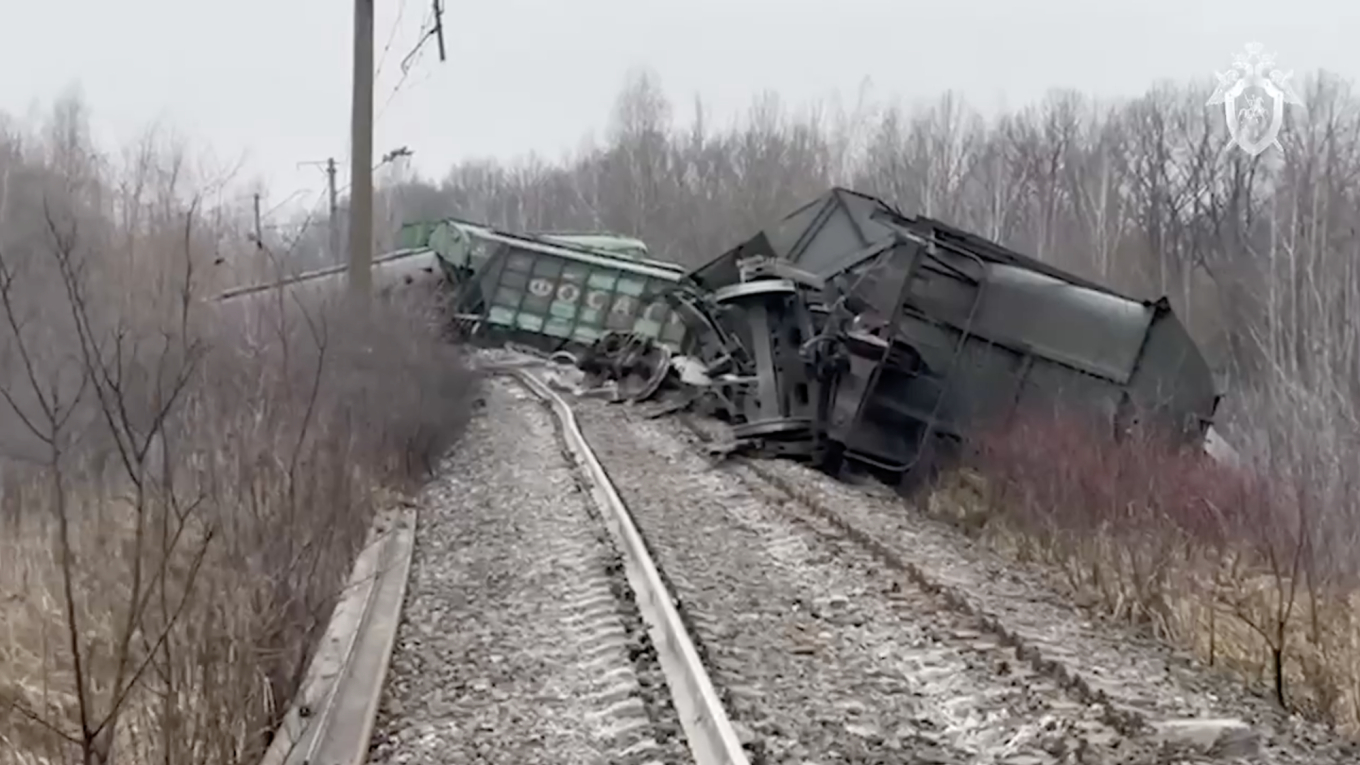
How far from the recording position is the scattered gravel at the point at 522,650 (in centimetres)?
577

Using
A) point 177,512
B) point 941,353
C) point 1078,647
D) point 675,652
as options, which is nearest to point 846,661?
point 675,652

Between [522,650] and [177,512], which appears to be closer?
[177,512]

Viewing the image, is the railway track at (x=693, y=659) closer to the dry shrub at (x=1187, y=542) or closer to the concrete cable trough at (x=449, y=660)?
the concrete cable trough at (x=449, y=660)

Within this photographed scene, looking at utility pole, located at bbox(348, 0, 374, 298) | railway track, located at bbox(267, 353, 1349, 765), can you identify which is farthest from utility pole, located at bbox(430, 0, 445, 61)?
railway track, located at bbox(267, 353, 1349, 765)

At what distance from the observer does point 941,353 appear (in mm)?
15672

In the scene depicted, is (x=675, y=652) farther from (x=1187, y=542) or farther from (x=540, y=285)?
(x=540, y=285)

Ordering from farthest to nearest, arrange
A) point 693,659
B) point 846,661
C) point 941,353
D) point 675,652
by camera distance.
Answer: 1. point 941,353
2. point 846,661
3. point 675,652
4. point 693,659

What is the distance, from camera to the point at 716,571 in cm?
964

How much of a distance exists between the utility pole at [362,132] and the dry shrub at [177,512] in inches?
163

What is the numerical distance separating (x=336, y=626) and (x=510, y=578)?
192 cm

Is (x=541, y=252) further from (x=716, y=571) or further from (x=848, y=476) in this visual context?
(x=716, y=571)

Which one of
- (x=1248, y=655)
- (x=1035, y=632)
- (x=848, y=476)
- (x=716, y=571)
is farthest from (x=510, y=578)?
(x=848, y=476)

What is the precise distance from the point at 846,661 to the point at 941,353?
8910 millimetres

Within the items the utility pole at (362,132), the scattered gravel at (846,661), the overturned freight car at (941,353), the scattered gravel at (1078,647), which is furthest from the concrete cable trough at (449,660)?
the utility pole at (362,132)
